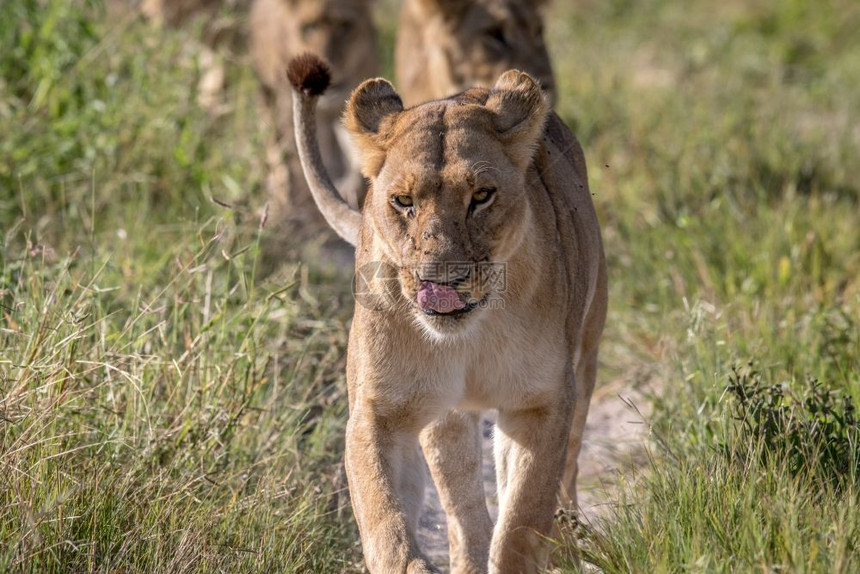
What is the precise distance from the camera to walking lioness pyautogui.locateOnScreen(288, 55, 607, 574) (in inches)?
149

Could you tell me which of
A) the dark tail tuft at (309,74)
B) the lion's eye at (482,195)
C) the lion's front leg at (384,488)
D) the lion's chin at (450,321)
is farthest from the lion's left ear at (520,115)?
the lion's front leg at (384,488)

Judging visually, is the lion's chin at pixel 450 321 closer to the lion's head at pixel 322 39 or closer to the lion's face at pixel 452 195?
the lion's face at pixel 452 195

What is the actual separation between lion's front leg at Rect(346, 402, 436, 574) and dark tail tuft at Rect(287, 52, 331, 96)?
1145mm

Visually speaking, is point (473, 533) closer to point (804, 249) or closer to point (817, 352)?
point (817, 352)

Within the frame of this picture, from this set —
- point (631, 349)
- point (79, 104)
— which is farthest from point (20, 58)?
point (631, 349)

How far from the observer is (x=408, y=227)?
3.81 meters

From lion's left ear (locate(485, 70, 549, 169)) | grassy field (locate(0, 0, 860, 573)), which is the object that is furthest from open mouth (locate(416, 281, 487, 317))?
grassy field (locate(0, 0, 860, 573))

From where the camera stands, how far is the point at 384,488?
391 cm

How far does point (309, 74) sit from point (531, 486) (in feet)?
5.06

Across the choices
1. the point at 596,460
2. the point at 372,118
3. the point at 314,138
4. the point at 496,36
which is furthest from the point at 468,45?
the point at 372,118

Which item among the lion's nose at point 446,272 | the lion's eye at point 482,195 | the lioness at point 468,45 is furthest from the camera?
the lioness at point 468,45

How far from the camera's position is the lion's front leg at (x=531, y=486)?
13.1 ft

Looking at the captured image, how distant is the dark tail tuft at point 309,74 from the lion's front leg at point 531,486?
1.29 metres

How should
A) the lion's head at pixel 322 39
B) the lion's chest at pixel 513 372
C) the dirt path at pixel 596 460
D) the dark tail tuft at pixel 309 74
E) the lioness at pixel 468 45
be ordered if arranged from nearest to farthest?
the lion's chest at pixel 513 372, the dark tail tuft at pixel 309 74, the dirt path at pixel 596 460, the lioness at pixel 468 45, the lion's head at pixel 322 39
